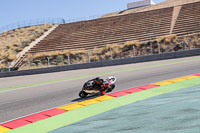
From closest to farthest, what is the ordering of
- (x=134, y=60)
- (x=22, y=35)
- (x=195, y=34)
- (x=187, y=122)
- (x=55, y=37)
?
(x=187, y=122) → (x=134, y=60) → (x=195, y=34) → (x=55, y=37) → (x=22, y=35)

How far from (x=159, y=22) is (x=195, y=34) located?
34.5 ft

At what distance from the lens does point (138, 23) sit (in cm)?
4259

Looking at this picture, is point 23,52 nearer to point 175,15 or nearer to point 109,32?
point 109,32

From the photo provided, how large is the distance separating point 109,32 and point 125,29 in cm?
262

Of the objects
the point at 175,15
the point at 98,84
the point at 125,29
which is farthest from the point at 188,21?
the point at 98,84

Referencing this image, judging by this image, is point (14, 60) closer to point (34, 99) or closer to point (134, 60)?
point (134, 60)

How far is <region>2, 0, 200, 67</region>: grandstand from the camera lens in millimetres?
36531

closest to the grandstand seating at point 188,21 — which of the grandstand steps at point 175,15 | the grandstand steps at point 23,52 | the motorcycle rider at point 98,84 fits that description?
the grandstand steps at point 175,15

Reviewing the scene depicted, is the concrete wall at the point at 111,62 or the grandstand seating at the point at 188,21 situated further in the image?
the grandstand seating at the point at 188,21

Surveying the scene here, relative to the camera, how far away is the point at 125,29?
137ft

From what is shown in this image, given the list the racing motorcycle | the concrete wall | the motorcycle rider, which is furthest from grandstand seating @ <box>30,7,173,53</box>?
the motorcycle rider

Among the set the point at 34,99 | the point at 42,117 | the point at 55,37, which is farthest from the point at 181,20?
the point at 42,117

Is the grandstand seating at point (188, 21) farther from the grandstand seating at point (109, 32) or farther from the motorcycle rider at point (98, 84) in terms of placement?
the motorcycle rider at point (98, 84)

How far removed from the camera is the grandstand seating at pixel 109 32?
38250mm
